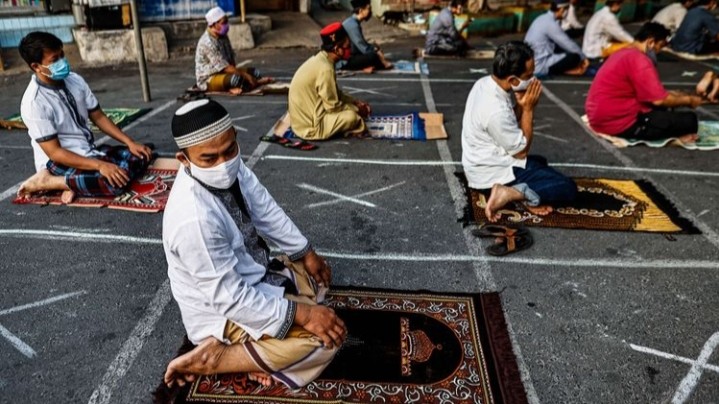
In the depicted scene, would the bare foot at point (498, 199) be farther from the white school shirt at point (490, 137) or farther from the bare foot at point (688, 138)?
the bare foot at point (688, 138)

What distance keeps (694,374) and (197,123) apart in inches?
106

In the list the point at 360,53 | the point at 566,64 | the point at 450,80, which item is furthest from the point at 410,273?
the point at 566,64

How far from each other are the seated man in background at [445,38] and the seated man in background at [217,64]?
170 inches

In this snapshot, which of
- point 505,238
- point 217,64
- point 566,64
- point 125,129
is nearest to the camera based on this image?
point 505,238

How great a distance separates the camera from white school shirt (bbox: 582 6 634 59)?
956 centimetres

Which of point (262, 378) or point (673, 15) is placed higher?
point (673, 15)

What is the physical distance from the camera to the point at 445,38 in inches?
421

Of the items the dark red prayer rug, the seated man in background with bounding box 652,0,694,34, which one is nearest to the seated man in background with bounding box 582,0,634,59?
the seated man in background with bounding box 652,0,694,34

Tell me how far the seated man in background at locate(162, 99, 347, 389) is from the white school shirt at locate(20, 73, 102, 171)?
2.49 metres

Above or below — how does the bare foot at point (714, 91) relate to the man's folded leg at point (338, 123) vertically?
above

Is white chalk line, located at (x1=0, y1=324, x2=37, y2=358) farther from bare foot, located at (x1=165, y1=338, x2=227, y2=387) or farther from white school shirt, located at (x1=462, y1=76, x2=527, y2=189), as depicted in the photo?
white school shirt, located at (x1=462, y1=76, x2=527, y2=189)

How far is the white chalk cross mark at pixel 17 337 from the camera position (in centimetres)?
279

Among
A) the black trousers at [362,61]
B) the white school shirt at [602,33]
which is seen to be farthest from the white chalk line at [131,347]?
the white school shirt at [602,33]

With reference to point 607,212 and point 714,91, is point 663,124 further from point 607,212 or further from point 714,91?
point 714,91
